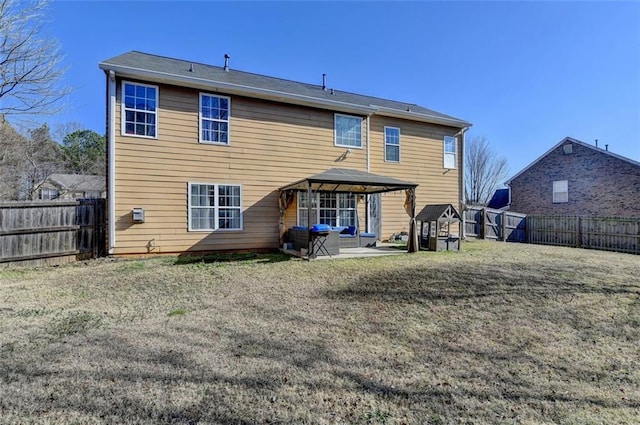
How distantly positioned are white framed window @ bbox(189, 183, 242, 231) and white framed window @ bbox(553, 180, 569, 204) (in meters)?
20.7

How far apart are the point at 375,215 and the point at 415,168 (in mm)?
2736

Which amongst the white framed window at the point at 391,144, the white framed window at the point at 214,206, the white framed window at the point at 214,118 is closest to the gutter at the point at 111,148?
the white framed window at the point at 214,206

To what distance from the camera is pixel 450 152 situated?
14312mm

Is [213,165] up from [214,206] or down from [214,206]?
A: up

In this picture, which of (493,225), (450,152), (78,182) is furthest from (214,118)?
(78,182)

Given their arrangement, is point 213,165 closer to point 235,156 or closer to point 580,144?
point 235,156

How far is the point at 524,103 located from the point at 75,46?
2260 centimetres

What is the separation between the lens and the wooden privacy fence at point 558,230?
1294cm

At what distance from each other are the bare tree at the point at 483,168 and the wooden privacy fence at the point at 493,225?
24.4m

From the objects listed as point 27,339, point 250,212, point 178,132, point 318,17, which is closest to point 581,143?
point 318,17

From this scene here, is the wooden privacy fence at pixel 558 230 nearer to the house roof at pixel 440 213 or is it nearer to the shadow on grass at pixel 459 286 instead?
the house roof at pixel 440 213

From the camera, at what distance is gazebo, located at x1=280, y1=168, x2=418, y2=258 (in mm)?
9062

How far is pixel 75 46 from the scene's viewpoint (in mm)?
10867

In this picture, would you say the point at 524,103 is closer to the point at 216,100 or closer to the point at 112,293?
the point at 216,100
